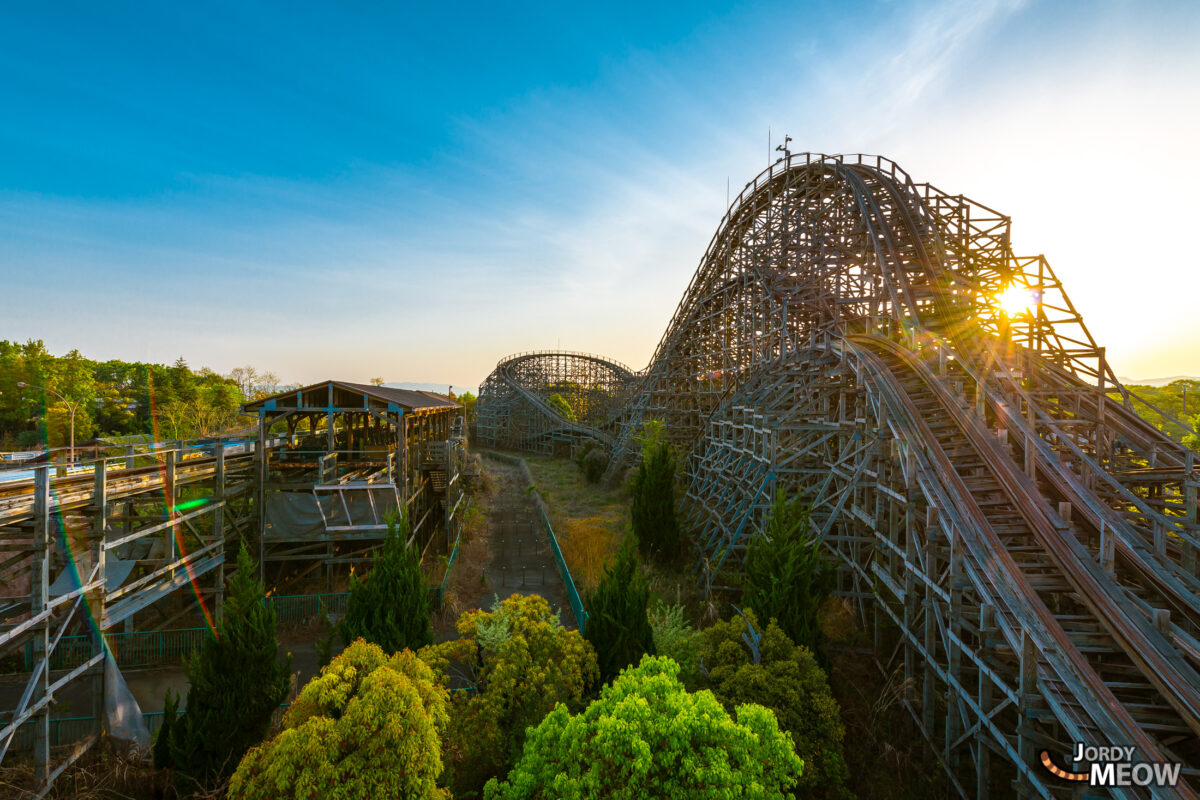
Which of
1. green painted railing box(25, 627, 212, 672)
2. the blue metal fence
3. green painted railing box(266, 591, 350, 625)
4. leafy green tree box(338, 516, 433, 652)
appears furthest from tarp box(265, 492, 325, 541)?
the blue metal fence

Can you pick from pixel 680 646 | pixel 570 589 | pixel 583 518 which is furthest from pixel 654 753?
pixel 583 518

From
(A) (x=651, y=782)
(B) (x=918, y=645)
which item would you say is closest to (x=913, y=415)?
(B) (x=918, y=645)

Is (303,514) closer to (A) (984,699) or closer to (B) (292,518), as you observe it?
(B) (292,518)

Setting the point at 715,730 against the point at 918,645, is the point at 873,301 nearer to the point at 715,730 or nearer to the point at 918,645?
the point at 918,645

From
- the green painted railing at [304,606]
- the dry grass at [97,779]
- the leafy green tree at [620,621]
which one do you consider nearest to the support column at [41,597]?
the dry grass at [97,779]

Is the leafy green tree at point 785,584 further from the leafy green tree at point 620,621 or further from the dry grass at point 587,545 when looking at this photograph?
the dry grass at point 587,545
